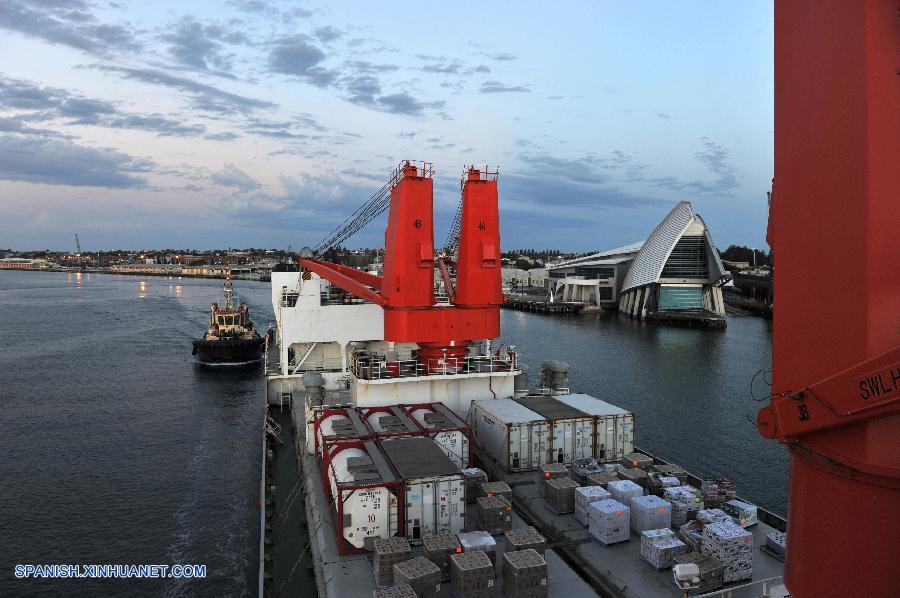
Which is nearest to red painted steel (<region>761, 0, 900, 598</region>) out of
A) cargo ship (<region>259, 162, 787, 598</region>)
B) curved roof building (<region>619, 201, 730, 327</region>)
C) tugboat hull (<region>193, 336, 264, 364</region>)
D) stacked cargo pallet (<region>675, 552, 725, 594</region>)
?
cargo ship (<region>259, 162, 787, 598</region>)

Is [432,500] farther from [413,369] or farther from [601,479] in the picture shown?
[413,369]

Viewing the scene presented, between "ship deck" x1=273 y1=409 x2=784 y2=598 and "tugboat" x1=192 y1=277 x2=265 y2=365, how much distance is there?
37059 mm

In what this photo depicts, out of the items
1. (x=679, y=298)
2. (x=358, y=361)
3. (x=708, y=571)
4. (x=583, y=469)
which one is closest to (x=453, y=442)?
(x=583, y=469)

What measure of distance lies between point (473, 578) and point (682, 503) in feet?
18.5

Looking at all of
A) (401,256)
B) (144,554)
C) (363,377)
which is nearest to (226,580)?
(144,554)

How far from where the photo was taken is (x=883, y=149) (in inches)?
136

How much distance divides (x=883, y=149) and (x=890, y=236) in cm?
51

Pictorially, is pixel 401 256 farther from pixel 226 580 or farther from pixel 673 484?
pixel 226 580

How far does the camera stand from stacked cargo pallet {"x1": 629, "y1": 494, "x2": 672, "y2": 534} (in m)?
12.4

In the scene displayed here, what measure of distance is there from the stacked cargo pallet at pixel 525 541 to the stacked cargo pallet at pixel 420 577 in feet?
5.30

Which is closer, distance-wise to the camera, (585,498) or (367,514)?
(367,514)

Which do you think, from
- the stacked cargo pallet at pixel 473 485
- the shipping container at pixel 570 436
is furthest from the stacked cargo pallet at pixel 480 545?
the shipping container at pixel 570 436

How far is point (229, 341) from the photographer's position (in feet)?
159

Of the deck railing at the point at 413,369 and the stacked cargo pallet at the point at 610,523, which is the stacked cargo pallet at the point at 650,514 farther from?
the deck railing at the point at 413,369
